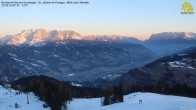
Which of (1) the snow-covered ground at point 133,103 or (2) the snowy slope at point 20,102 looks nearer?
(1) the snow-covered ground at point 133,103

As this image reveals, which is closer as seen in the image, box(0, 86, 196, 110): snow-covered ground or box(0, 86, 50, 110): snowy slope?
box(0, 86, 196, 110): snow-covered ground

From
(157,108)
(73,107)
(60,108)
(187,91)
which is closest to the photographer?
(157,108)

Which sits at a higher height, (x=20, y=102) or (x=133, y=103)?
(x=133, y=103)

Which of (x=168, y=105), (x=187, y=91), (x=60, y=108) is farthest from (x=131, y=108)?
(x=187, y=91)

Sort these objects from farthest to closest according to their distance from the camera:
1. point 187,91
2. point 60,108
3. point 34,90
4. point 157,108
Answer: point 187,91 < point 34,90 < point 60,108 < point 157,108

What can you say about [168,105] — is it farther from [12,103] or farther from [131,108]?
[12,103]

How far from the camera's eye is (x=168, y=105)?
230 feet

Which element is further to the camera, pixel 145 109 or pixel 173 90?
pixel 173 90

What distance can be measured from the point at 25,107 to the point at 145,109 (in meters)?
57.7

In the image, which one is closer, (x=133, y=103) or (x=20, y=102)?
(x=133, y=103)

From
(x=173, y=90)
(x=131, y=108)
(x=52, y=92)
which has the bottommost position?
(x=173, y=90)

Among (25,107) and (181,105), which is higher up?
(181,105)

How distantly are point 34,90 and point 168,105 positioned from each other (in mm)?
90371

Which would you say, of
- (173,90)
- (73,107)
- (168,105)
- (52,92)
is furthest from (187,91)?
(168,105)
